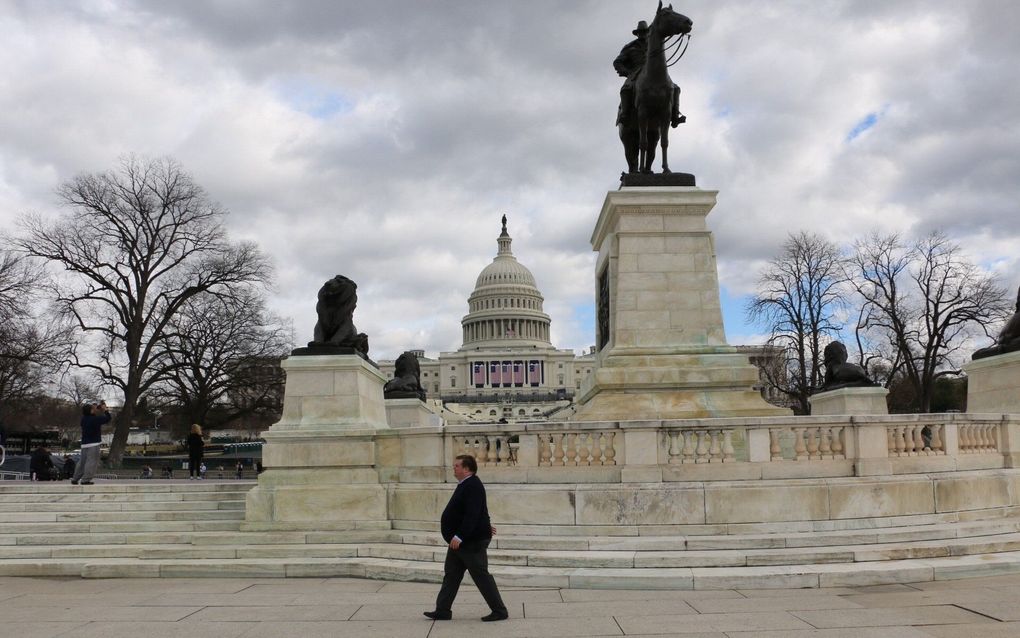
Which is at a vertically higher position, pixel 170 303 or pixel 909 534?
pixel 170 303

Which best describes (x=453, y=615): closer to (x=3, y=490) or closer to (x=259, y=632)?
(x=259, y=632)

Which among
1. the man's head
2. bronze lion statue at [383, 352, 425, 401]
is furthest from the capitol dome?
the man's head

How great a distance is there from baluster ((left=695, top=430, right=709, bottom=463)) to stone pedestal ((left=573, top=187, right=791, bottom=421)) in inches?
129

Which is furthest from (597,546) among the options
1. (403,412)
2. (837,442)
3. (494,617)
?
(403,412)

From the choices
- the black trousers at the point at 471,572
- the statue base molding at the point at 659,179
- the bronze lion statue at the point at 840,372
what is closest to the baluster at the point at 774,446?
the black trousers at the point at 471,572

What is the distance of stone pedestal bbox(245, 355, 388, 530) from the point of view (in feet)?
45.0

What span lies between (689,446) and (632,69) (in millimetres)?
10695

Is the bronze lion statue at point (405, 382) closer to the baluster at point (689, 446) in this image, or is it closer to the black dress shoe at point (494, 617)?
the baluster at point (689, 446)

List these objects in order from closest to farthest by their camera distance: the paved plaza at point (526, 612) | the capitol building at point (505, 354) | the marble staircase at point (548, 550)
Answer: the paved plaza at point (526, 612) < the marble staircase at point (548, 550) < the capitol building at point (505, 354)

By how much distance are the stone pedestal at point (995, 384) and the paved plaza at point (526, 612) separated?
939 centimetres

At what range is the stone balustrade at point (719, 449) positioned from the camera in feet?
39.8

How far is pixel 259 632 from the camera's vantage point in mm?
8188

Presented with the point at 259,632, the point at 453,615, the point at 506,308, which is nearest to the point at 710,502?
the point at 453,615

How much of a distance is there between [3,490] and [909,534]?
54.8 feet
